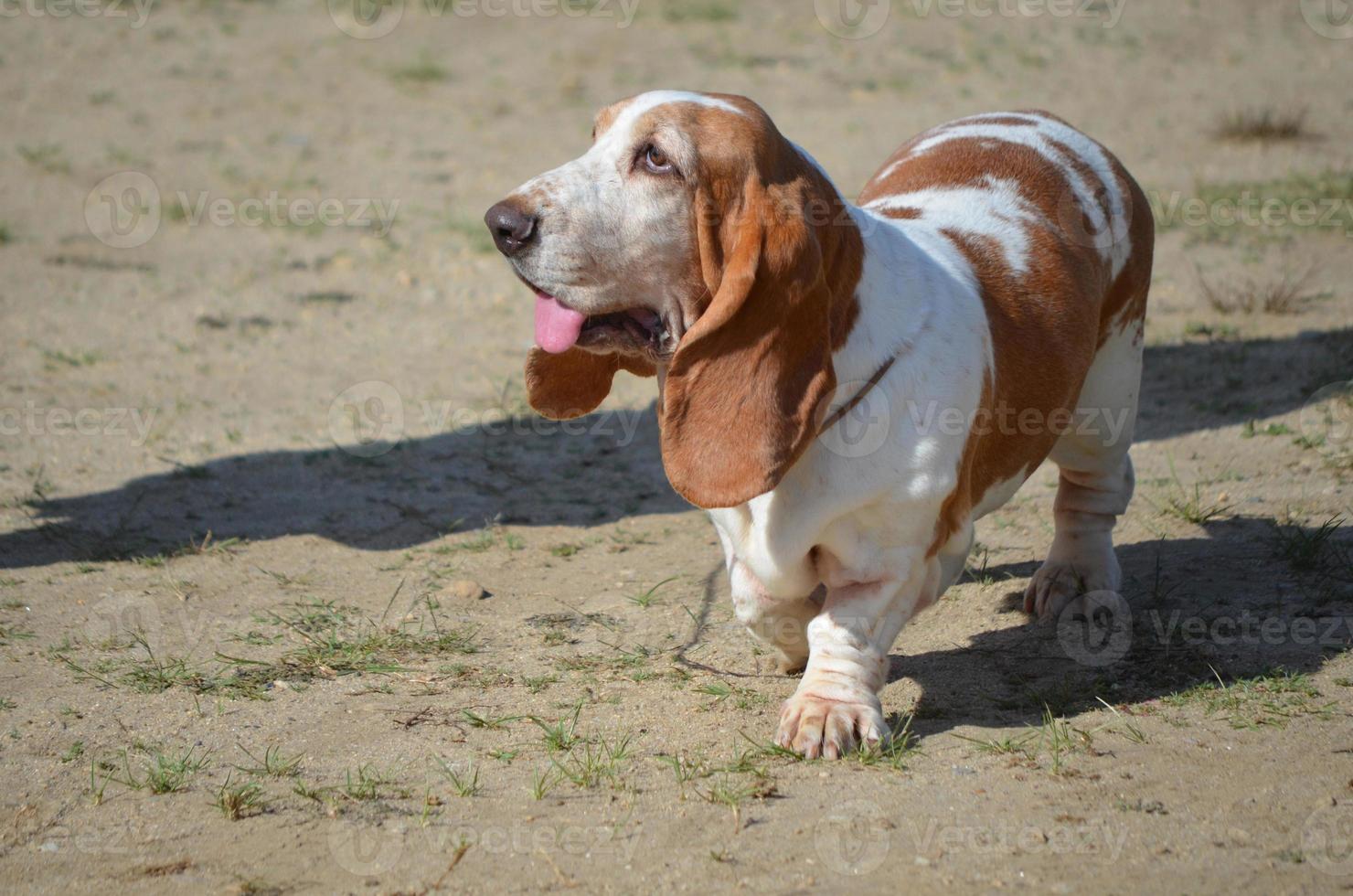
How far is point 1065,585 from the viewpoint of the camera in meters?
4.00

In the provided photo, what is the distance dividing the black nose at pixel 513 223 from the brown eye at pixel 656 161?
28 cm

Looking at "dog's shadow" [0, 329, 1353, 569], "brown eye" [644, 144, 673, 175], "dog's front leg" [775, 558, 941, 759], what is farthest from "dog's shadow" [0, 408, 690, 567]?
"brown eye" [644, 144, 673, 175]

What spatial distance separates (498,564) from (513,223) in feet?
A: 6.61

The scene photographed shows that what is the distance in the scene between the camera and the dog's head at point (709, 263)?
2.82 metres

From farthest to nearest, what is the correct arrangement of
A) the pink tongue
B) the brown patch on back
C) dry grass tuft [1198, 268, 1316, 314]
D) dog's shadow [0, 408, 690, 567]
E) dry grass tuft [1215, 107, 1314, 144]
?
dry grass tuft [1215, 107, 1314, 144]
dry grass tuft [1198, 268, 1316, 314]
dog's shadow [0, 408, 690, 567]
the brown patch on back
the pink tongue

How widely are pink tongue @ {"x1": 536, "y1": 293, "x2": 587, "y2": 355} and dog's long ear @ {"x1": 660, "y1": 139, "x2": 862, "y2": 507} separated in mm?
244

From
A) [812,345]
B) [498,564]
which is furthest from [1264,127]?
[812,345]

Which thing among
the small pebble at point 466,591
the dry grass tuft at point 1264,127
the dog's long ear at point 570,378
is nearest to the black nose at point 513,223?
the dog's long ear at point 570,378

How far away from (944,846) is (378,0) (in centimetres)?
1168

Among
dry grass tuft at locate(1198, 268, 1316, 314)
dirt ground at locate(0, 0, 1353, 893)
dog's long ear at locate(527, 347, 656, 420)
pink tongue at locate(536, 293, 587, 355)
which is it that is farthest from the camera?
dry grass tuft at locate(1198, 268, 1316, 314)

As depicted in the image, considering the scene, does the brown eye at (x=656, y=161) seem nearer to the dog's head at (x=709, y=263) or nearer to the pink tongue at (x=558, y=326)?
the dog's head at (x=709, y=263)

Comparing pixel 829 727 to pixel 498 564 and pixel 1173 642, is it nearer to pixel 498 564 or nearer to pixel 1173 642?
pixel 1173 642

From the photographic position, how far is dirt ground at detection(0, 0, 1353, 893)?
2795 millimetres

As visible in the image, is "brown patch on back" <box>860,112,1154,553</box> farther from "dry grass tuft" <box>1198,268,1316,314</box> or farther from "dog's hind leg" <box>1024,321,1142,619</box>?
"dry grass tuft" <box>1198,268,1316,314</box>
